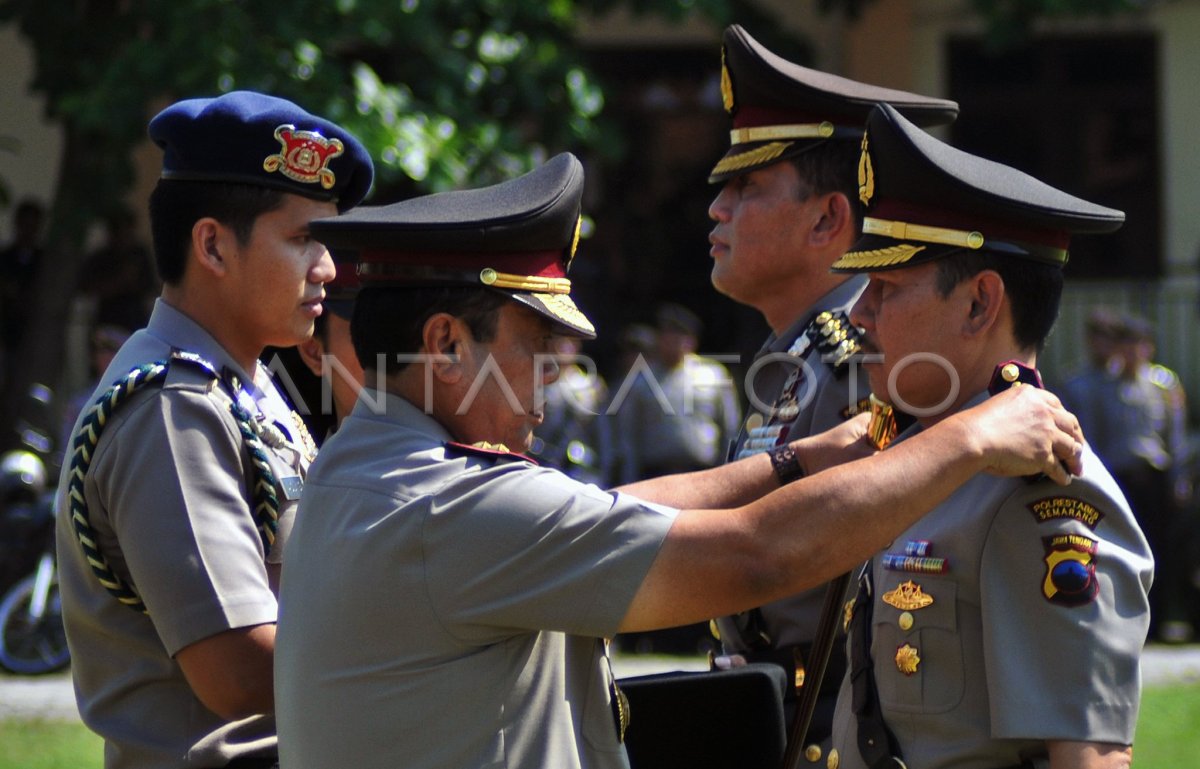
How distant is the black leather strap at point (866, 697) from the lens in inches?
113

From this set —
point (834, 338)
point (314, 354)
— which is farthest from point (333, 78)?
point (834, 338)

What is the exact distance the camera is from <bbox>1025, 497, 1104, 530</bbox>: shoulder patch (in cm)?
269

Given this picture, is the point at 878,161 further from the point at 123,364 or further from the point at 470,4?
the point at 470,4

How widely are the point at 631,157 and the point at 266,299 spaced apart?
1239 cm

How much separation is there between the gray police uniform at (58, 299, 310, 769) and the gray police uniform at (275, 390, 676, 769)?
350 millimetres

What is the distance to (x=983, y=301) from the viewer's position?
290cm

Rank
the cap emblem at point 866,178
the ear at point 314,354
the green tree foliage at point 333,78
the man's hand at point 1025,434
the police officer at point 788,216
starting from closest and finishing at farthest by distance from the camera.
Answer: the man's hand at point 1025,434 < the cap emblem at point 866,178 < the police officer at point 788,216 < the ear at point 314,354 < the green tree foliage at point 333,78

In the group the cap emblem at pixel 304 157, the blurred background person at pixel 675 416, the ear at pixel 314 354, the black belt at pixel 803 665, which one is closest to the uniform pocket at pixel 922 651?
the black belt at pixel 803 665

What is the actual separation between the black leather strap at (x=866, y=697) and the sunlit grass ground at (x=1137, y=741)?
4.40 metres

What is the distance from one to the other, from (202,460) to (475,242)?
2.24ft

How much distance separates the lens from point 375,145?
8898 mm

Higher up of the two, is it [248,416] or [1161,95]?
[1161,95]

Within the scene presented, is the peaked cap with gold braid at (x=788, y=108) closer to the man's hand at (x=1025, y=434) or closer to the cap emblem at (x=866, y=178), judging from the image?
the cap emblem at (x=866, y=178)

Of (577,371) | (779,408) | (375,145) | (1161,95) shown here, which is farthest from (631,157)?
(779,408)
